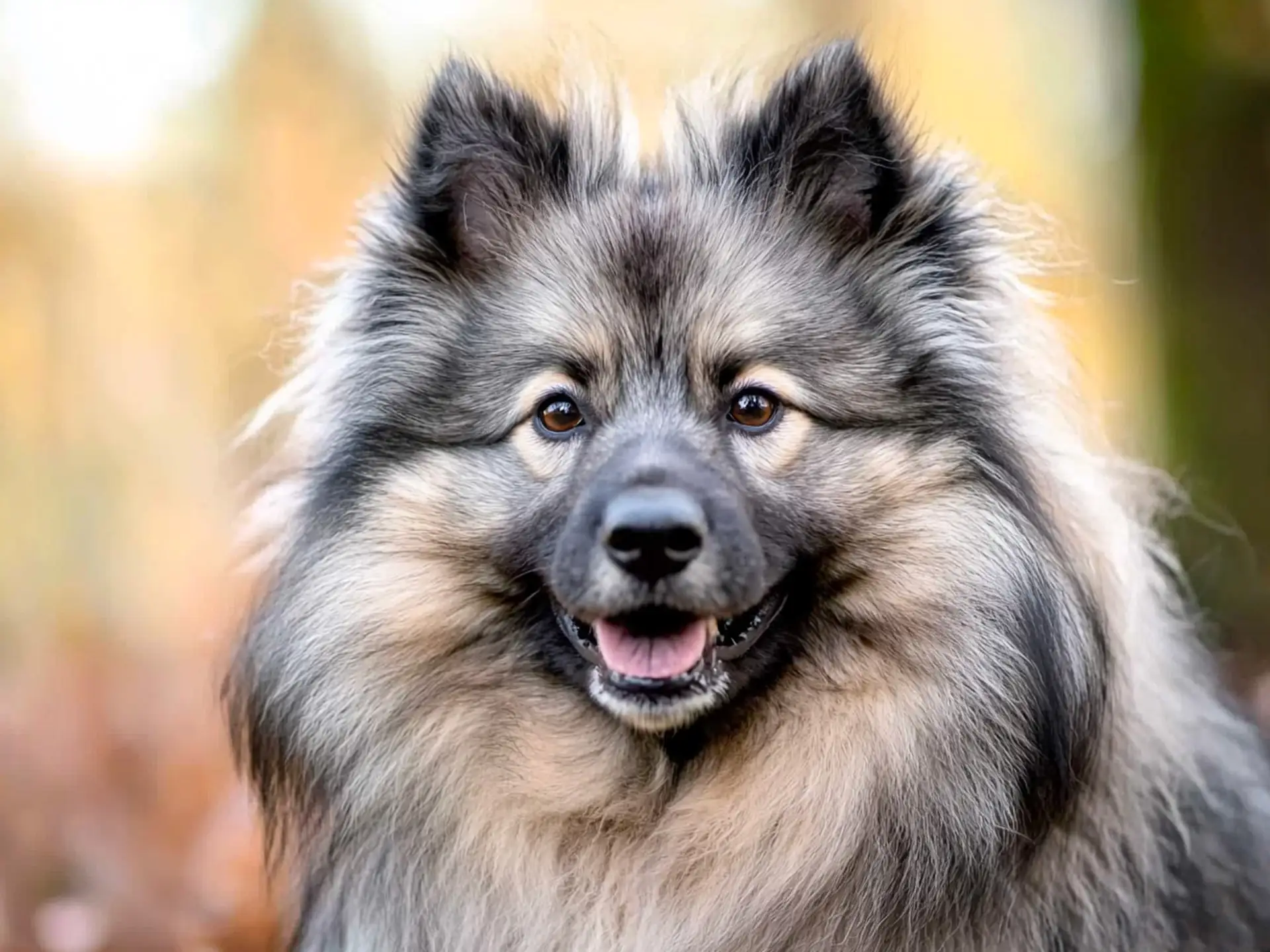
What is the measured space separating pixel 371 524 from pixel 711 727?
95cm

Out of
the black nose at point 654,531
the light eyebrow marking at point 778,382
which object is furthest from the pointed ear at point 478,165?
the black nose at point 654,531

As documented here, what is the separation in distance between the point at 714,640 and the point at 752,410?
557 millimetres

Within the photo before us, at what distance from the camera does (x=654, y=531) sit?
106 inches

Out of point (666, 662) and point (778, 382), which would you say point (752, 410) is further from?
point (666, 662)

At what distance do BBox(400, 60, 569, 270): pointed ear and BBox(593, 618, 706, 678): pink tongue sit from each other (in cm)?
106

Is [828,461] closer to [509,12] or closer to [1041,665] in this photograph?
[1041,665]

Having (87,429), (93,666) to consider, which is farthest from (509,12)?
(93,666)

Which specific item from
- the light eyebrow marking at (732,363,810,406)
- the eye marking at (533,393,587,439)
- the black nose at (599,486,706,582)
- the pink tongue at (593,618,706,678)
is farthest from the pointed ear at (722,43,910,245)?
the pink tongue at (593,618,706,678)

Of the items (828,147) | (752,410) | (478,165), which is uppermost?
(828,147)

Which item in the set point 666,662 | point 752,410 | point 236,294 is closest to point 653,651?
point 666,662

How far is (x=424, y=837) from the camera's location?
3.17 meters

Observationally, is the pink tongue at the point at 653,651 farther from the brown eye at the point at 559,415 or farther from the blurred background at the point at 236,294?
the blurred background at the point at 236,294

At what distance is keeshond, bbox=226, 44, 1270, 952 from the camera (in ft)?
9.61

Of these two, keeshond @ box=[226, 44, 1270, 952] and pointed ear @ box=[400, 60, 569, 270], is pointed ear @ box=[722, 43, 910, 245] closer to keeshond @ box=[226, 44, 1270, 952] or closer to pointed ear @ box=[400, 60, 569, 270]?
keeshond @ box=[226, 44, 1270, 952]
